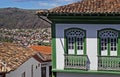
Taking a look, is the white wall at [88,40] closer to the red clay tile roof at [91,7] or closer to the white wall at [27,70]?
the red clay tile roof at [91,7]

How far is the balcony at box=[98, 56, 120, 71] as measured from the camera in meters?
16.6

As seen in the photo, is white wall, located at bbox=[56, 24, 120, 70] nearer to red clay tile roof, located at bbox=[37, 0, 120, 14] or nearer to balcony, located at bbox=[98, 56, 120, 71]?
balcony, located at bbox=[98, 56, 120, 71]

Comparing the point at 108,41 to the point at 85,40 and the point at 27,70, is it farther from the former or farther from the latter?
the point at 27,70

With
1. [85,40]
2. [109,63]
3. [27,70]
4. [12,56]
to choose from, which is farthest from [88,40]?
[27,70]

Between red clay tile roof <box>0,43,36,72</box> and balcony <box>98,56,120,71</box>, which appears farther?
red clay tile roof <box>0,43,36,72</box>

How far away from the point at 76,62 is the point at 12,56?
7.29 meters

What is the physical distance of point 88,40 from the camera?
1694cm

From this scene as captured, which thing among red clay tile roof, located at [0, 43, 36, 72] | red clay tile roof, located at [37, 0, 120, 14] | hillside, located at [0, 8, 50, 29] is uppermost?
hillside, located at [0, 8, 50, 29]

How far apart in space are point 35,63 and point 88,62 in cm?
1284

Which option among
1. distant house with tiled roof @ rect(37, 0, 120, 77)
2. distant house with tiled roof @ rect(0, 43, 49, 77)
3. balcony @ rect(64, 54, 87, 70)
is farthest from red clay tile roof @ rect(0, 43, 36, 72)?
balcony @ rect(64, 54, 87, 70)

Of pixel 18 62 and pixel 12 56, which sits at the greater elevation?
pixel 12 56

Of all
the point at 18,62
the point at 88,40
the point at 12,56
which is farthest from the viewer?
the point at 12,56

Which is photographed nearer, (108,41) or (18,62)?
(108,41)

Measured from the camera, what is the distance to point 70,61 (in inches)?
673
